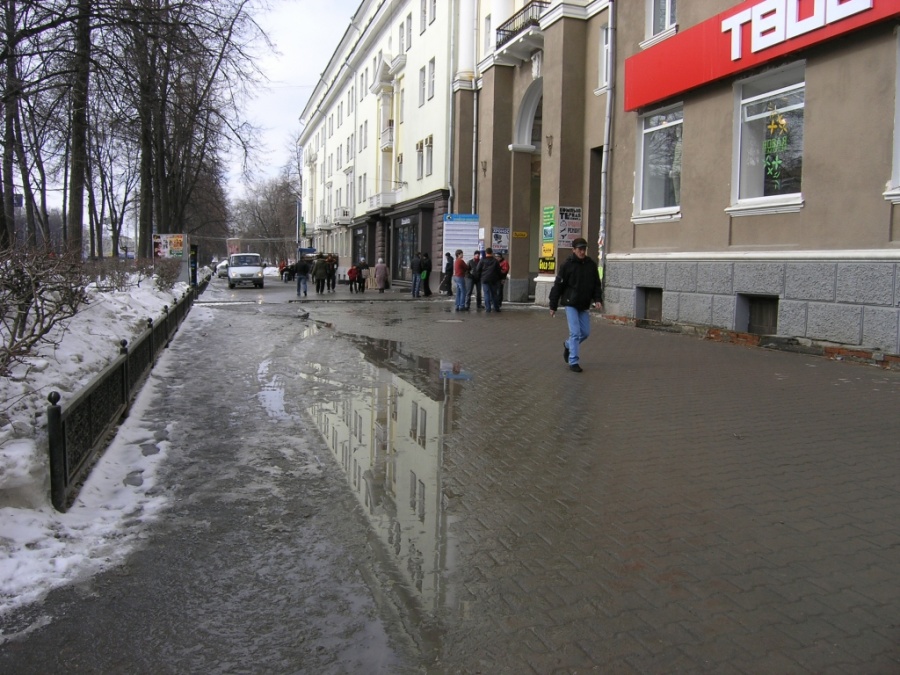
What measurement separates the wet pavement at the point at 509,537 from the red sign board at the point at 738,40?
547 centimetres

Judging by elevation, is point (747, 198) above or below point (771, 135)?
below

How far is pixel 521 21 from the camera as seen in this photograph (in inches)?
949

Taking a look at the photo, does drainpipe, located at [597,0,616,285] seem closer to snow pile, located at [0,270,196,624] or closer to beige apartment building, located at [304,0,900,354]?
beige apartment building, located at [304,0,900,354]

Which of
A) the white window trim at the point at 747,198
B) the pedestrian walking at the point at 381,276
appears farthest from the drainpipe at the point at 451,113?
the white window trim at the point at 747,198

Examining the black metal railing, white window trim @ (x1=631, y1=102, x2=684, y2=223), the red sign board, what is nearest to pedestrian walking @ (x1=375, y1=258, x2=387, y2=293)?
the black metal railing

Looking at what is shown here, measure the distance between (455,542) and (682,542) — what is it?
1.24 metres

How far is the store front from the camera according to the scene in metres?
35.3

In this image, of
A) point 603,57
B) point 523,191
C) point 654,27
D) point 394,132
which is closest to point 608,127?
point 654,27

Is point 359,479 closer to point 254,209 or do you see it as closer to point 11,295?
point 11,295

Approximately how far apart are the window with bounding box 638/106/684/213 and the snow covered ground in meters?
12.3

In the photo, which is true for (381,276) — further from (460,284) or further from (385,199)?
(460,284)

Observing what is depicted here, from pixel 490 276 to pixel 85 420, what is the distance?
48.9 feet

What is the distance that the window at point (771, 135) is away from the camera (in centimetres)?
1203

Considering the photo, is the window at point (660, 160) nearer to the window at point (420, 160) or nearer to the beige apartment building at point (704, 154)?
the beige apartment building at point (704, 154)
